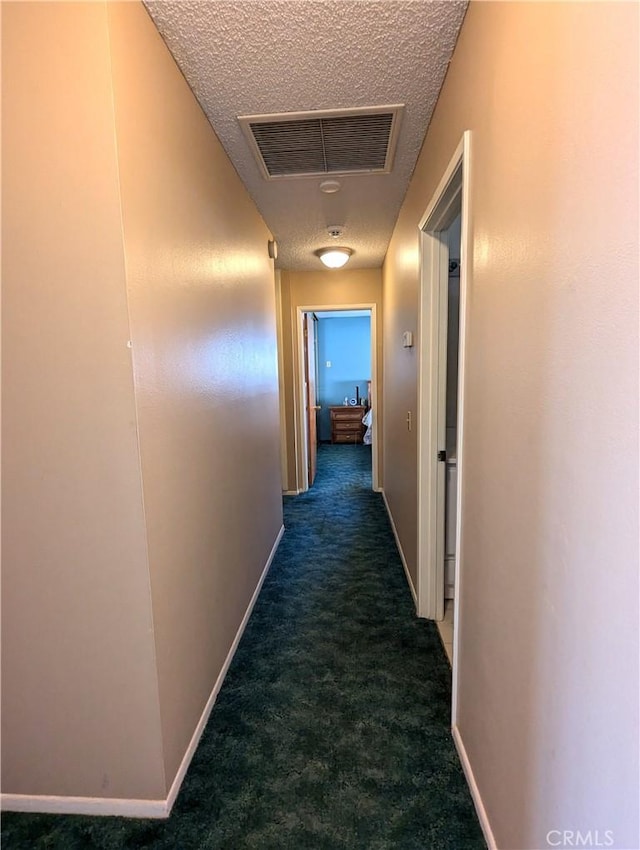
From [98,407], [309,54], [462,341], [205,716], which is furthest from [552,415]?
[205,716]

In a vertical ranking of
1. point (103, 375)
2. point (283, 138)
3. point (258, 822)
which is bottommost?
point (258, 822)

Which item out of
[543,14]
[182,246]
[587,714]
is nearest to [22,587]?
[182,246]

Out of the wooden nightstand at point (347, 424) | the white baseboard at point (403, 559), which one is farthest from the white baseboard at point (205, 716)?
the wooden nightstand at point (347, 424)

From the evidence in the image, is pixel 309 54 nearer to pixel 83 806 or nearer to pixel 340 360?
pixel 83 806

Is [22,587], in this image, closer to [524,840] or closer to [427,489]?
[524,840]

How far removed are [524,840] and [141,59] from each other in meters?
2.28

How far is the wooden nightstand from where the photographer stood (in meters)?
7.33

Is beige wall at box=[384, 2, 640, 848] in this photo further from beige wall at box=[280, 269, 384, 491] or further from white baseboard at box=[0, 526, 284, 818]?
beige wall at box=[280, 269, 384, 491]

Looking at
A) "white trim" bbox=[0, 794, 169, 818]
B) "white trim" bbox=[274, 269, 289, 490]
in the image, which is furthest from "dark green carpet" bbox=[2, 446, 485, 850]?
"white trim" bbox=[274, 269, 289, 490]

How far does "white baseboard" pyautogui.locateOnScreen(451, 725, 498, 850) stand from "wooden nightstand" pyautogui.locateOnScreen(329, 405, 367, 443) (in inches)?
233

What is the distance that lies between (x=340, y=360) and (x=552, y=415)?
276 inches

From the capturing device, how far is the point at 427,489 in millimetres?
2184

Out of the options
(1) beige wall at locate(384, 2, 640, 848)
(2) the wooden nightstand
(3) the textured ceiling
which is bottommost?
(2) the wooden nightstand

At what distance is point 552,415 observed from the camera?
81 centimetres
